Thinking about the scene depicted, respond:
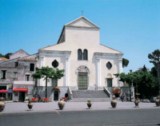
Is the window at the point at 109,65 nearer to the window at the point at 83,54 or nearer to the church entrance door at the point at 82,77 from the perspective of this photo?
the church entrance door at the point at 82,77

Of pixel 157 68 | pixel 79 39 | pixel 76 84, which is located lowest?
pixel 76 84

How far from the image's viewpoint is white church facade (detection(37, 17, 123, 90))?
4247 centimetres

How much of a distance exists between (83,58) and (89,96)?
28.5ft

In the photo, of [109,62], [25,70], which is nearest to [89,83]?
[109,62]

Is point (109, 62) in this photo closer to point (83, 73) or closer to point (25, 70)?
point (83, 73)

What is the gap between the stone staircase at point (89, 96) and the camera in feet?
121

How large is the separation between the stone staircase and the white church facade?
2425 millimetres

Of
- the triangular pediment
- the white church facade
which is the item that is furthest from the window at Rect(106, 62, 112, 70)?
the triangular pediment

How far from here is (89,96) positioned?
126ft

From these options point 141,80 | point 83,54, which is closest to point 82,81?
point 83,54

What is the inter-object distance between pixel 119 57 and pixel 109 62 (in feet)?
7.39

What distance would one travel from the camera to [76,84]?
1679 inches

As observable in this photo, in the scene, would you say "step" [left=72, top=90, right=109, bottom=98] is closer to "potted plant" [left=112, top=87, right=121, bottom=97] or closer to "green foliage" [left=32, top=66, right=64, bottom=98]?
"potted plant" [left=112, top=87, right=121, bottom=97]

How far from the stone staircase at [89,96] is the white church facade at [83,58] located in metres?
2.42
